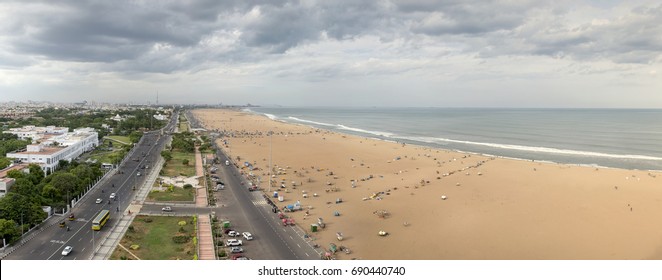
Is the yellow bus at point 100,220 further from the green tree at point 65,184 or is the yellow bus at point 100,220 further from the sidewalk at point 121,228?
the green tree at point 65,184

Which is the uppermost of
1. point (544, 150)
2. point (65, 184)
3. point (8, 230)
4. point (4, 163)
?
point (544, 150)

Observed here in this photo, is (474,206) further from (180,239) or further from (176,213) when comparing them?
(176,213)

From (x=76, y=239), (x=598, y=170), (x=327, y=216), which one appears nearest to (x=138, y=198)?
(x=76, y=239)

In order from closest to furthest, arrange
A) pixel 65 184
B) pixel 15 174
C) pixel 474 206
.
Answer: pixel 65 184, pixel 474 206, pixel 15 174

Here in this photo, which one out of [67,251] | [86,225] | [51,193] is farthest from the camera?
[51,193]

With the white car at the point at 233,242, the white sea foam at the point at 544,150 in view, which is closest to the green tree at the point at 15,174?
the white car at the point at 233,242

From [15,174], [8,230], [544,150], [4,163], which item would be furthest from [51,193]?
[544,150]
